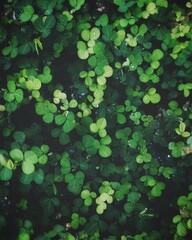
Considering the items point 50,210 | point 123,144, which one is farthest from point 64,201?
point 123,144

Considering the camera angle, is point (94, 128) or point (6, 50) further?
point (94, 128)

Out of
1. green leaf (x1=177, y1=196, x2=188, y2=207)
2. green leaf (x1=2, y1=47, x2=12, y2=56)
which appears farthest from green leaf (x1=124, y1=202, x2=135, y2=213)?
green leaf (x1=2, y1=47, x2=12, y2=56)

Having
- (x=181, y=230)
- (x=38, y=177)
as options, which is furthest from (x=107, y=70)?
(x=181, y=230)

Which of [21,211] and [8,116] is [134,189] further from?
[8,116]

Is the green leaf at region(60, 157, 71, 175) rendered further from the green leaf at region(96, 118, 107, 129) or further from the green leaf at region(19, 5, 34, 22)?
the green leaf at region(19, 5, 34, 22)

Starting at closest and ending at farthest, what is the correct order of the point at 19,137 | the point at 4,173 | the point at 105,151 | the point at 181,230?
the point at 4,173 → the point at 19,137 → the point at 105,151 → the point at 181,230

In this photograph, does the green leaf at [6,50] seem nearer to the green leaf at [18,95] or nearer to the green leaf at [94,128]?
the green leaf at [18,95]

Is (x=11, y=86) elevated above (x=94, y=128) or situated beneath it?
elevated above

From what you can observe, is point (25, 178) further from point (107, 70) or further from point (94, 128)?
point (107, 70)
